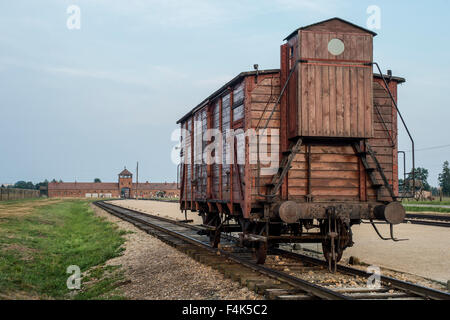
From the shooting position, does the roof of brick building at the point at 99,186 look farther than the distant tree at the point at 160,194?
Yes

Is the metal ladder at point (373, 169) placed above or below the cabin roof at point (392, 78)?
below

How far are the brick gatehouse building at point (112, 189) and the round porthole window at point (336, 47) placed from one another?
129264 millimetres

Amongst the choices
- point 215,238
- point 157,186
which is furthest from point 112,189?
point 215,238

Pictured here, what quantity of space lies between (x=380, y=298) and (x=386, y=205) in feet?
8.25

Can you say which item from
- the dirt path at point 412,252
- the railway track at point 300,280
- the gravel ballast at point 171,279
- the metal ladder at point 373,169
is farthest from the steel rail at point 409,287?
the gravel ballast at point 171,279

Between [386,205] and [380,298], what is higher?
[386,205]

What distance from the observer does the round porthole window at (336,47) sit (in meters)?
9.48

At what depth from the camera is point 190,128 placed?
15.2 m

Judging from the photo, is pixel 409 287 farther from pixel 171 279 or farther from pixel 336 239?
pixel 171 279

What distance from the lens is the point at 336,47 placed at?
374 inches

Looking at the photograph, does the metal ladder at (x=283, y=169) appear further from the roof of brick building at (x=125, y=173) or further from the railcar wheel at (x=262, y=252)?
the roof of brick building at (x=125, y=173)

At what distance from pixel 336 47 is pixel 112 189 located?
13779 centimetres
